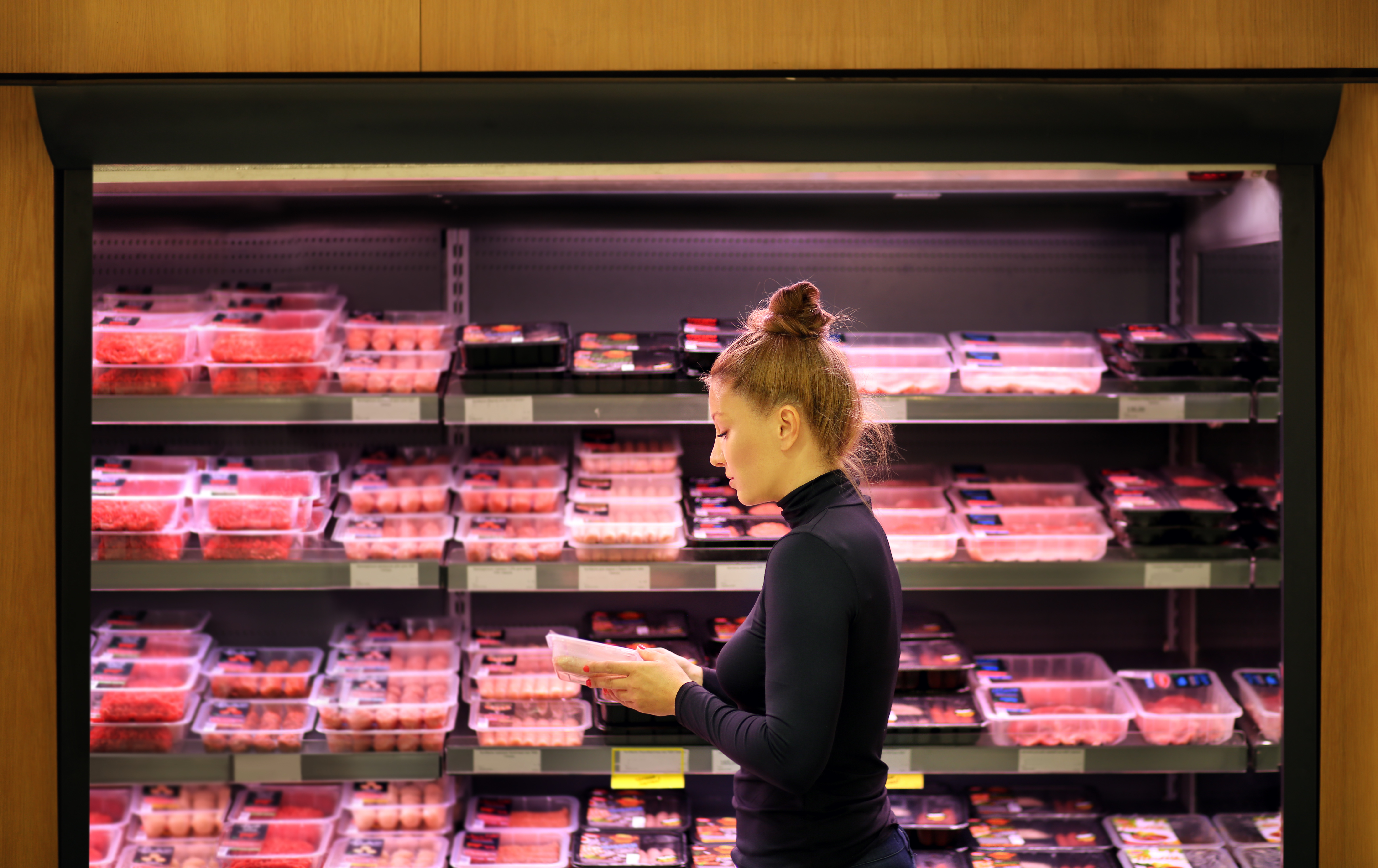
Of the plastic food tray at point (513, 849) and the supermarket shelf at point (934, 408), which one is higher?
the supermarket shelf at point (934, 408)

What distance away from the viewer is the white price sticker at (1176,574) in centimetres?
247

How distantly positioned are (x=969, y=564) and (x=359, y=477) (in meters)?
1.61

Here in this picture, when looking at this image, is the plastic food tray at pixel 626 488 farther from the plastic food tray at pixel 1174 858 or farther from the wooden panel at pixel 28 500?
the plastic food tray at pixel 1174 858

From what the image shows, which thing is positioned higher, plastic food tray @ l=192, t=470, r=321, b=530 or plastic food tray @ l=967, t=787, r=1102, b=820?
plastic food tray @ l=192, t=470, r=321, b=530

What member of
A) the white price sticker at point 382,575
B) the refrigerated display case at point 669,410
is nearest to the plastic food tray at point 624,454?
the refrigerated display case at point 669,410

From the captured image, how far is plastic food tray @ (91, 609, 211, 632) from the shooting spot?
9.15 ft

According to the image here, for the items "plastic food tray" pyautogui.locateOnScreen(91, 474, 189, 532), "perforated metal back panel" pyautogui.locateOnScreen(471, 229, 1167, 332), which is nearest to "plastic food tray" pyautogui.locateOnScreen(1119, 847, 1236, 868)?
"perforated metal back panel" pyautogui.locateOnScreen(471, 229, 1167, 332)

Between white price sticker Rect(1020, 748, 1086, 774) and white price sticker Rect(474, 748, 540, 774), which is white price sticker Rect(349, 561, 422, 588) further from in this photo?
white price sticker Rect(1020, 748, 1086, 774)

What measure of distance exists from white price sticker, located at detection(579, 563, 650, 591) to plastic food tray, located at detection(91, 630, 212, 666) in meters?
1.08

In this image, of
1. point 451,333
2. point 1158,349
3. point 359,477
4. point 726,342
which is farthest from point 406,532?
point 1158,349

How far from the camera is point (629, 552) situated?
253 cm

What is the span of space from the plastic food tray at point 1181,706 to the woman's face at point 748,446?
1546 mm

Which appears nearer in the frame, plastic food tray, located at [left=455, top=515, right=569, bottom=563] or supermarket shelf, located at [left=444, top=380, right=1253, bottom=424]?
supermarket shelf, located at [left=444, top=380, right=1253, bottom=424]

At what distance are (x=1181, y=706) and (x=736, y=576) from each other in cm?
120
